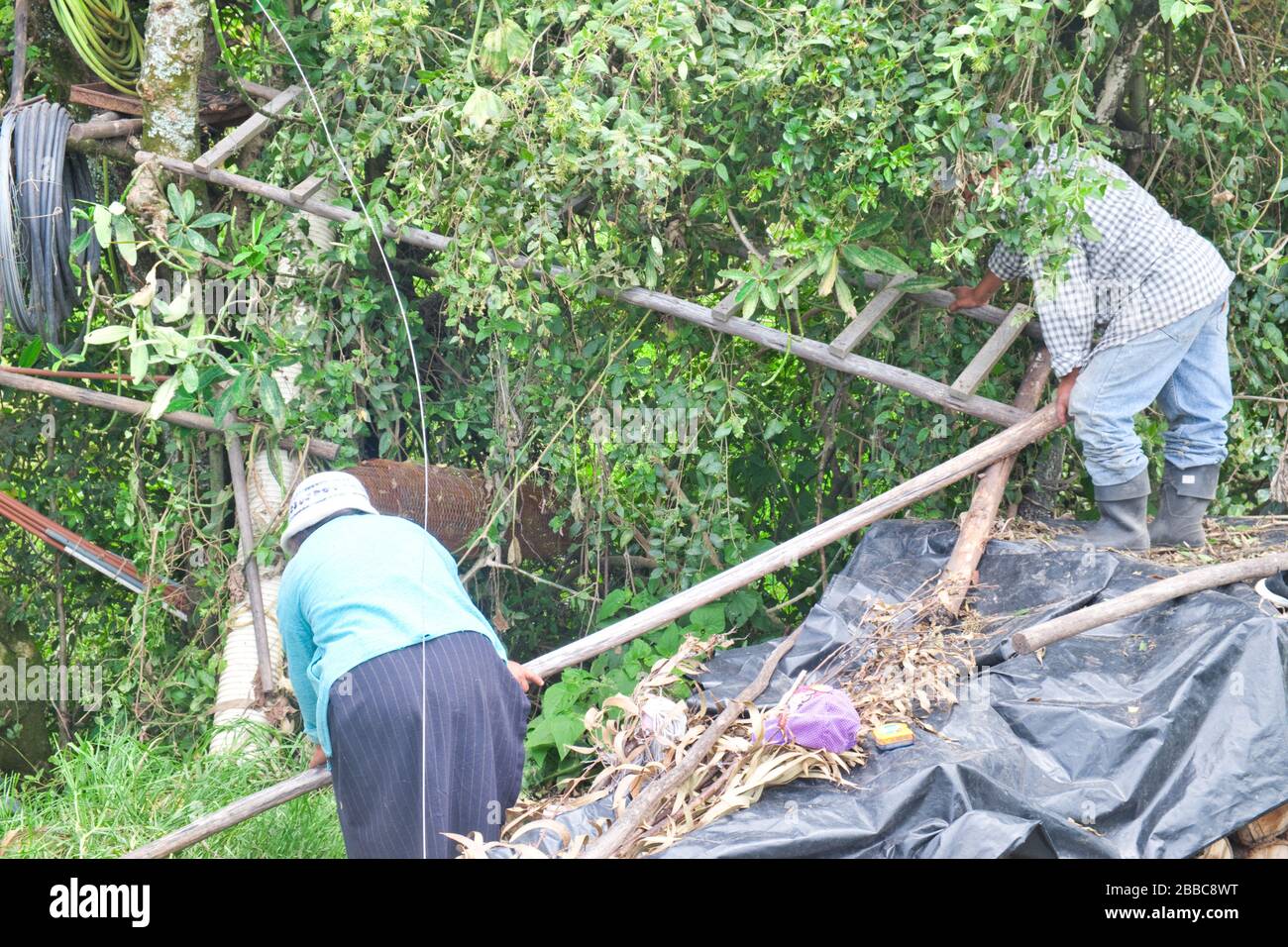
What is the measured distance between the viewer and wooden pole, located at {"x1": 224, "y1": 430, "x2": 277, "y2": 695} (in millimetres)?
4809

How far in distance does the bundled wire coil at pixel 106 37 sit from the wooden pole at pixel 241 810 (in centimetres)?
340

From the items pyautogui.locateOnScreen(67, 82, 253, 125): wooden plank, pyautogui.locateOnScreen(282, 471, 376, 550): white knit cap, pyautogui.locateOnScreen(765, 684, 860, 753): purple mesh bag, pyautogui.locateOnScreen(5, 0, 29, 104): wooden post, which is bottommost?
pyautogui.locateOnScreen(765, 684, 860, 753): purple mesh bag

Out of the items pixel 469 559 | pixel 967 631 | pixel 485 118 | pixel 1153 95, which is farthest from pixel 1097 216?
pixel 469 559

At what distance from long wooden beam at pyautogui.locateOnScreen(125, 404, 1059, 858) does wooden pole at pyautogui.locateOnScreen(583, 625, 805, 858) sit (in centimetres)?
40

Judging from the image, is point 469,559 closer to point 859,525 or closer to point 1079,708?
point 859,525

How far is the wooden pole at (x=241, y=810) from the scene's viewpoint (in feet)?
10.4

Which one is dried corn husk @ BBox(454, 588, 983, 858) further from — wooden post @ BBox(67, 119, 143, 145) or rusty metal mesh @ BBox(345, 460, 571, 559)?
wooden post @ BBox(67, 119, 143, 145)

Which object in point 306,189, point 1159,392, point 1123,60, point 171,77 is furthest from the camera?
point 171,77

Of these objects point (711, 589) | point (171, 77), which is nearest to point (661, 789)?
point (711, 589)

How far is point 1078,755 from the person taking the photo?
3.00m

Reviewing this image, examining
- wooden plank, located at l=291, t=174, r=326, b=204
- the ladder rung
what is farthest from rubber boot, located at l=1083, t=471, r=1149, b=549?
wooden plank, located at l=291, t=174, r=326, b=204

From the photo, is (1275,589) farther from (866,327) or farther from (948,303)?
(866,327)

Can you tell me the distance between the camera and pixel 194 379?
3672mm

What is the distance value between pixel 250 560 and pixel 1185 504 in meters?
3.63
